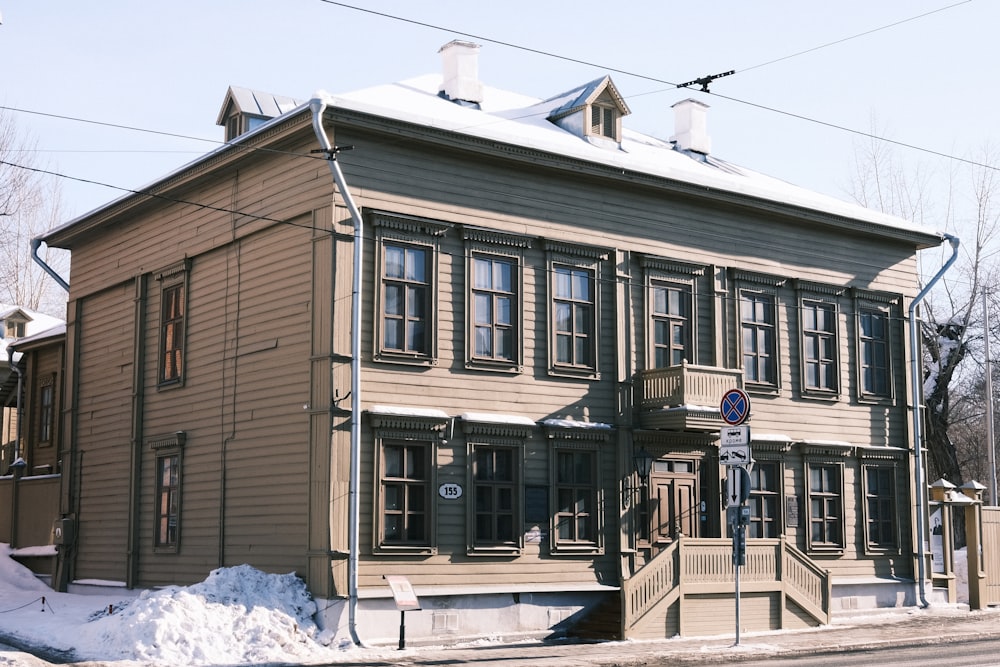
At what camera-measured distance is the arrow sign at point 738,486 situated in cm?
1947

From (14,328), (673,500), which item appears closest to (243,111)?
(673,500)

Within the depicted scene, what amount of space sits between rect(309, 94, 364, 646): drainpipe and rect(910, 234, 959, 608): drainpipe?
15.0 meters

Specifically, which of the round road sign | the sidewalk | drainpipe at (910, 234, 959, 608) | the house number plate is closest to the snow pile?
the sidewalk

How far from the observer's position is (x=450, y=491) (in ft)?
71.8

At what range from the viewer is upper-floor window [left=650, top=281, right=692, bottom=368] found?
25406 millimetres

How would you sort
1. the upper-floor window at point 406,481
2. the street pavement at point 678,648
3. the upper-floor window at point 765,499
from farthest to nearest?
the upper-floor window at point 765,499, the upper-floor window at point 406,481, the street pavement at point 678,648

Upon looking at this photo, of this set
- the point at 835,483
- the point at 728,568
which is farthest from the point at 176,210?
the point at 835,483

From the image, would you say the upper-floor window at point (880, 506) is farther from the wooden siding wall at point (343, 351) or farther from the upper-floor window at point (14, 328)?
the upper-floor window at point (14, 328)

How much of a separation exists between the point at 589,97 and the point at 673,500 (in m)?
8.77

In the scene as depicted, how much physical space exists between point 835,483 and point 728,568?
5759 millimetres

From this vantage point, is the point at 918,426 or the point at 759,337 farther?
the point at 918,426

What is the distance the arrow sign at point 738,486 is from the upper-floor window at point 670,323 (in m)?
5.75

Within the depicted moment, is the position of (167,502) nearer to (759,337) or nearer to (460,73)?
(460,73)

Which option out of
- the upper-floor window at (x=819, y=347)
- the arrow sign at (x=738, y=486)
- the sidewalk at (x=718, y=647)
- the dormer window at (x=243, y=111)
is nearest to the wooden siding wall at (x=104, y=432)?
the dormer window at (x=243, y=111)
